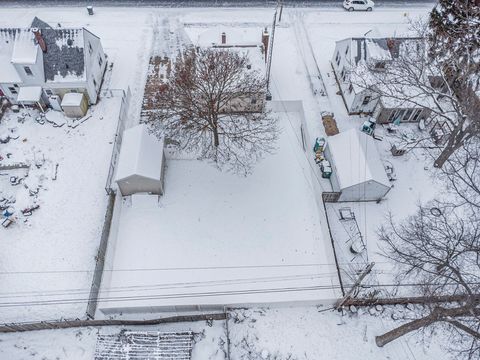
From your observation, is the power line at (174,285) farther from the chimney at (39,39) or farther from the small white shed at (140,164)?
the chimney at (39,39)

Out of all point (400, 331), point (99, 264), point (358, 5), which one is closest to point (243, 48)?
point (358, 5)

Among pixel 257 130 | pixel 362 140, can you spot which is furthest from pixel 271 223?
pixel 362 140

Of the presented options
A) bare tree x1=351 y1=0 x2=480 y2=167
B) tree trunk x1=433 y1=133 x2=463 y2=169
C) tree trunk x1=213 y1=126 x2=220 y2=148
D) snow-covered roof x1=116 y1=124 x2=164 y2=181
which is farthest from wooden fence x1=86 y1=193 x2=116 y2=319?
tree trunk x1=433 y1=133 x2=463 y2=169

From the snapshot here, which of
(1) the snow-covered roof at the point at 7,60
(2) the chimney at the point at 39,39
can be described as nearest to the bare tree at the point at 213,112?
(2) the chimney at the point at 39,39

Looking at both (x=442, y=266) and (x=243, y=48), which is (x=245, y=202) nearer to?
(x=442, y=266)

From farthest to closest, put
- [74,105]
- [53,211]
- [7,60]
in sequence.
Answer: [7,60], [74,105], [53,211]

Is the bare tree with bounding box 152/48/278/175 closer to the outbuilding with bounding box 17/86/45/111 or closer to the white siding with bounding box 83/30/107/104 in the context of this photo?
the white siding with bounding box 83/30/107/104
